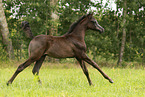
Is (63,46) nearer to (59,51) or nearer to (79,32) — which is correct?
(59,51)

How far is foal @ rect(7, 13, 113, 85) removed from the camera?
20.2ft

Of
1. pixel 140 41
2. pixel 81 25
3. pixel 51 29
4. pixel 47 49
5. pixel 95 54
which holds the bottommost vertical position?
pixel 95 54

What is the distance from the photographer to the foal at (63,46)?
6.16 metres

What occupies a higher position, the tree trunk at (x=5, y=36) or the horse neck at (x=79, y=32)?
the horse neck at (x=79, y=32)

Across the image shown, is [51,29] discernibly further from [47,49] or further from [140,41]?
[47,49]

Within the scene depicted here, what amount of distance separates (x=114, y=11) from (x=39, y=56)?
9768 mm

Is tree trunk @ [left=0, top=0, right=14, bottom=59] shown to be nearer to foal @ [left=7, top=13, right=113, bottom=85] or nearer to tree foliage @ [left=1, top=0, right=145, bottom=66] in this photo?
tree foliage @ [left=1, top=0, right=145, bottom=66]

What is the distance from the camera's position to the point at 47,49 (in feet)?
20.6

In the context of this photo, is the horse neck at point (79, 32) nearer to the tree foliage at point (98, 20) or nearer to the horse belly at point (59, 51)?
the horse belly at point (59, 51)

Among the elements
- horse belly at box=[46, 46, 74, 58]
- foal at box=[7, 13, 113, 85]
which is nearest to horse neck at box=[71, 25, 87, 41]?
foal at box=[7, 13, 113, 85]

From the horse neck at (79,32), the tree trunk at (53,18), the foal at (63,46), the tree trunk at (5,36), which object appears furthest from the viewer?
the tree trunk at (5,36)

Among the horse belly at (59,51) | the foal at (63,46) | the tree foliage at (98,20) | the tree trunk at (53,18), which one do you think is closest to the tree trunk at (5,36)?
the tree foliage at (98,20)

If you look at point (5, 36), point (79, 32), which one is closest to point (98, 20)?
point (5, 36)

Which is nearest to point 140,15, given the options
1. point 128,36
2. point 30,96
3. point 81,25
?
point 128,36
